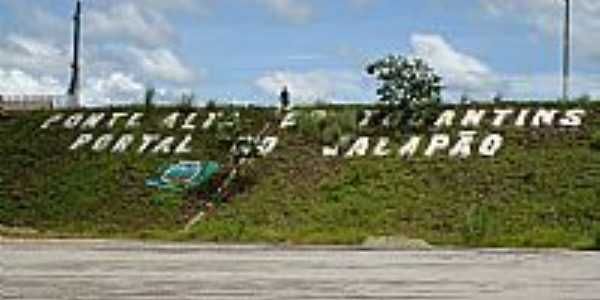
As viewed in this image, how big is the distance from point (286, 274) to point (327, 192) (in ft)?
81.5

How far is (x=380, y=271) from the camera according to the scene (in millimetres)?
21578

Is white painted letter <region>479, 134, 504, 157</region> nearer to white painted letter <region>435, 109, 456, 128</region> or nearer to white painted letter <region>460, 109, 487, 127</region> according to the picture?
white painted letter <region>460, 109, 487, 127</region>

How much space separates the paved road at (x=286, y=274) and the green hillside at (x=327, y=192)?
30.4ft

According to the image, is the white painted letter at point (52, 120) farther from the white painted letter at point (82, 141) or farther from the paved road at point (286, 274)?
the paved road at point (286, 274)

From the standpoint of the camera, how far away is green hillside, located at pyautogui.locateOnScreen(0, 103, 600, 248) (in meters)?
40.4

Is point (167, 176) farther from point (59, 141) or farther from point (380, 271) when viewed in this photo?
point (380, 271)

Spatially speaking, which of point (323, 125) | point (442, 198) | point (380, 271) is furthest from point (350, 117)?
point (380, 271)

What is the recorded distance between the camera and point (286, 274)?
20.2 metres

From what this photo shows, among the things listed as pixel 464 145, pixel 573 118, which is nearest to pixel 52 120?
pixel 464 145

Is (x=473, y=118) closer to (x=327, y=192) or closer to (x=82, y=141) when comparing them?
(x=327, y=192)

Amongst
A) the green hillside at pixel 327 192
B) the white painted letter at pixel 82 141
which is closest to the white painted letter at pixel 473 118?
the green hillside at pixel 327 192

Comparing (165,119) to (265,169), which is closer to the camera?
(265,169)

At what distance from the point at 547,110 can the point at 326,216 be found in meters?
12.4

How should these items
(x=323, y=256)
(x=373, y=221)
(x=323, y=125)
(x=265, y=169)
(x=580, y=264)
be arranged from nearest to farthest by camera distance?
1. (x=580, y=264)
2. (x=323, y=256)
3. (x=373, y=221)
4. (x=265, y=169)
5. (x=323, y=125)
